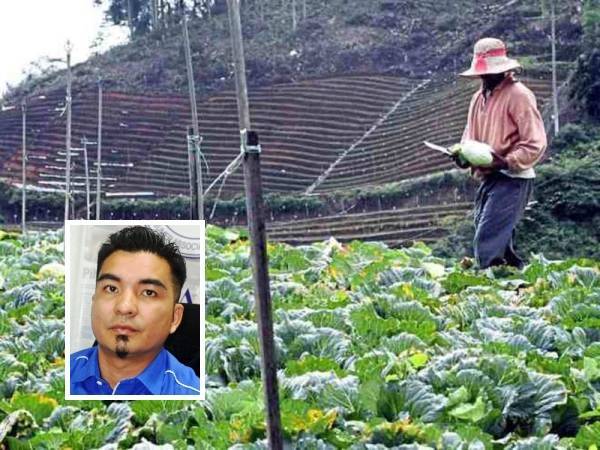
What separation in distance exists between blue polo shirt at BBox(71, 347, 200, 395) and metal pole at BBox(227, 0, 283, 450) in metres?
0.23

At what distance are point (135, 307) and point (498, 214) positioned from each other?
2899 millimetres

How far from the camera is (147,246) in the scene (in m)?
2.92

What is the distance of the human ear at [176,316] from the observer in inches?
114

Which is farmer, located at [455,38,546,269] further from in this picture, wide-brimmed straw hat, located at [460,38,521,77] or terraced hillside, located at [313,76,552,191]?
terraced hillside, located at [313,76,552,191]

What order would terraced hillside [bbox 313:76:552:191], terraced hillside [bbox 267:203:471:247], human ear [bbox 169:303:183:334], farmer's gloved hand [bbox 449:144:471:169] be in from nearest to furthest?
human ear [bbox 169:303:183:334] < farmer's gloved hand [bbox 449:144:471:169] < terraced hillside [bbox 267:203:471:247] < terraced hillside [bbox 313:76:552:191]

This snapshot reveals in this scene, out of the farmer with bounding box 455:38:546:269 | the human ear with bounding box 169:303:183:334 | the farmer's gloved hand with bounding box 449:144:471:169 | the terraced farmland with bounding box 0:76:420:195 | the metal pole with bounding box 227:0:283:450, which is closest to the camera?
the metal pole with bounding box 227:0:283:450

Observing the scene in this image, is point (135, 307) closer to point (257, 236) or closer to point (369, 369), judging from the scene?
point (257, 236)

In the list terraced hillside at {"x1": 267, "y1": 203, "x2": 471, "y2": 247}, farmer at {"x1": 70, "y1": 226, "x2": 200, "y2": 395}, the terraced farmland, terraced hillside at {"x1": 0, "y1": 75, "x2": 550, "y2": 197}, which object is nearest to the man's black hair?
farmer at {"x1": 70, "y1": 226, "x2": 200, "y2": 395}

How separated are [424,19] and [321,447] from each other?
159ft

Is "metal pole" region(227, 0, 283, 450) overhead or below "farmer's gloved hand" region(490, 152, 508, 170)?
below

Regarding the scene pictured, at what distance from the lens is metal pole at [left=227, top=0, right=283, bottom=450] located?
2.66 m

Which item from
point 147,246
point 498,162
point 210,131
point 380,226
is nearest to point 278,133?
point 210,131

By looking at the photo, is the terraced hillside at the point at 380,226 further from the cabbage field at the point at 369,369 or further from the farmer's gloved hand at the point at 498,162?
the cabbage field at the point at 369,369

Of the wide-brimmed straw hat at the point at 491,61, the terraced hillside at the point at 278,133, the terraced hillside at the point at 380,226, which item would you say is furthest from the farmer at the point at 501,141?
the terraced hillside at the point at 278,133
